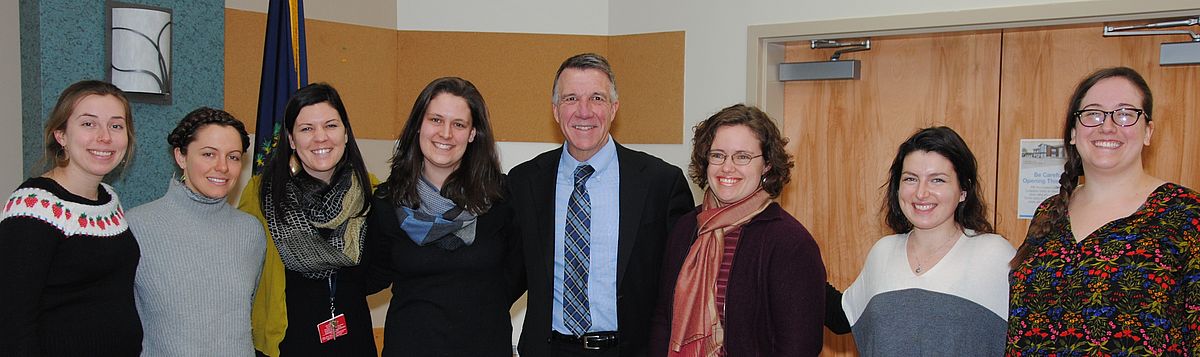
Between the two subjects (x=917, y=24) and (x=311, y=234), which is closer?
(x=311, y=234)

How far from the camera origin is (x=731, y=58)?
4230mm

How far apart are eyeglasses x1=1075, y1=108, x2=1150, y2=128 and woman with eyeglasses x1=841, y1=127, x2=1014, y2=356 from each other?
270 millimetres

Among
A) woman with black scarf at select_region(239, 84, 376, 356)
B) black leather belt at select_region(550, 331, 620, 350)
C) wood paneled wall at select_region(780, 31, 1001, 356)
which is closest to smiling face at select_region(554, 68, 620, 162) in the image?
black leather belt at select_region(550, 331, 620, 350)

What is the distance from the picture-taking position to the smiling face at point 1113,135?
2.06 m

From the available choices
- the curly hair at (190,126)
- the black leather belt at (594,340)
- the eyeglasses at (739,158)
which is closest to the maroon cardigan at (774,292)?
the eyeglasses at (739,158)

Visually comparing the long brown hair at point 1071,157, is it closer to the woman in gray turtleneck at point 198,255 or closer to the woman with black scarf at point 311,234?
the woman with black scarf at point 311,234

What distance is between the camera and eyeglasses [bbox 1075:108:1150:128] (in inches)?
81.1

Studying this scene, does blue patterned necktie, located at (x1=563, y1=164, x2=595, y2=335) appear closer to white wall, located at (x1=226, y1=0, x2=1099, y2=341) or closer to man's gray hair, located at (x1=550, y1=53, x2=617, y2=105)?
man's gray hair, located at (x1=550, y1=53, x2=617, y2=105)

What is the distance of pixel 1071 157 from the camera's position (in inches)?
88.6

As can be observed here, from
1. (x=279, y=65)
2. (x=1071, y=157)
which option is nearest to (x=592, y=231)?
(x=1071, y=157)

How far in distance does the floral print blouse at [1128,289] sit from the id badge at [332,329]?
184 cm

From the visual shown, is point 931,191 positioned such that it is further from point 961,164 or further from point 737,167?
point 737,167

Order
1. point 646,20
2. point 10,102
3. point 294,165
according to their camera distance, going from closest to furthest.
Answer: point 294,165, point 10,102, point 646,20

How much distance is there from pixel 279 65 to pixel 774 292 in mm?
2244
